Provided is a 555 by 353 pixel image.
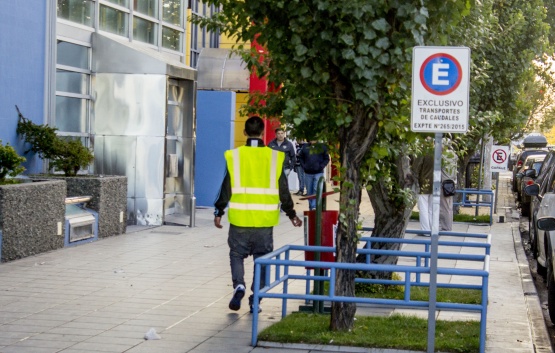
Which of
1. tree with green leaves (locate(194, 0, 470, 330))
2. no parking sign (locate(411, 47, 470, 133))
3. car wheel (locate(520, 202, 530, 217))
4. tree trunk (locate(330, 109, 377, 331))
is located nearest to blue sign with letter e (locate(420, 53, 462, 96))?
no parking sign (locate(411, 47, 470, 133))

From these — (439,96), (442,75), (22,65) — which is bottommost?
(439,96)

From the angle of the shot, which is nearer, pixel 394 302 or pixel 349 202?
pixel 394 302

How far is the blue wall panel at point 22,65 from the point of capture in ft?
46.9

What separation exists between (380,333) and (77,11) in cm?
987

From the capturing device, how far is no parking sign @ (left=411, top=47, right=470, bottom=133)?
7.69 m

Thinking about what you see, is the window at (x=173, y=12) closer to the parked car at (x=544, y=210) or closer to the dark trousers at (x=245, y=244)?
the parked car at (x=544, y=210)

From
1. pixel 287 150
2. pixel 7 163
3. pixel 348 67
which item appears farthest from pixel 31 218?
pixel 287 150

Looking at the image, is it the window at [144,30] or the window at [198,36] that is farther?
the window at [198,36]

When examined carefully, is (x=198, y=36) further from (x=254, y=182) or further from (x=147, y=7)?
(x=254, y=182)

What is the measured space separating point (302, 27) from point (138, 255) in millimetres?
6460

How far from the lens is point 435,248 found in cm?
768

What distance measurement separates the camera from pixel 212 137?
21656 millimetres

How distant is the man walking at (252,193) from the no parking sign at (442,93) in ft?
6.32

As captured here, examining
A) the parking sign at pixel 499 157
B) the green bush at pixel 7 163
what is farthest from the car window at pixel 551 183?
the parking sign at pixel 499 157
